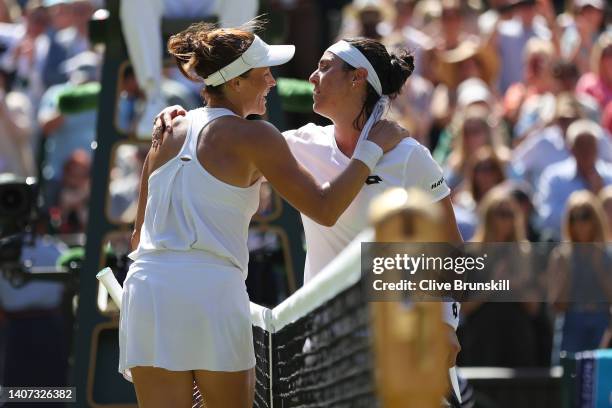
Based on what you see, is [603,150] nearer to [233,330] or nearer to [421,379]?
[233,330]

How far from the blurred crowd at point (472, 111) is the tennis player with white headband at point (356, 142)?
288 centimetres

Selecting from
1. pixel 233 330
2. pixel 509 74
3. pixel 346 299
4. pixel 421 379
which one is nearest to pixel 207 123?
pixel 233 330

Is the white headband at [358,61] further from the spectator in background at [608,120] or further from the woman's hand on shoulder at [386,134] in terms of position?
the spectator in background at [608,120]

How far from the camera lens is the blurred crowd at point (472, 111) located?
7844 mm

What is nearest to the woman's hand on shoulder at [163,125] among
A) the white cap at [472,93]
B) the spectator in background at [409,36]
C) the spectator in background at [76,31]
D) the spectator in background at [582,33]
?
the white cap at [472,93]

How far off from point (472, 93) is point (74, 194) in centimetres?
291

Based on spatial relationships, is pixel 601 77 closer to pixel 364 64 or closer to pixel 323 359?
pixel 364 64

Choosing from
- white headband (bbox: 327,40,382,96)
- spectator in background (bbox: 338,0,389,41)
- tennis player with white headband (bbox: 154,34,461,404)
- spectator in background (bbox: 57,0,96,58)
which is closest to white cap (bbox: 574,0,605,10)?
spectator in background (bbox: 338,0,389,41)

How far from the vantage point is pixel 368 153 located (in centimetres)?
407

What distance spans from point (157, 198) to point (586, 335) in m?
4.01

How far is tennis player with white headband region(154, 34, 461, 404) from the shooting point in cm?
430

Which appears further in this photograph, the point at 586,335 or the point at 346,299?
the point at 586,335

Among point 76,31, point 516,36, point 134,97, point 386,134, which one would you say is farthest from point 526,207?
point 76,31

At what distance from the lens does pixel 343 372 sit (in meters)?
3.21
